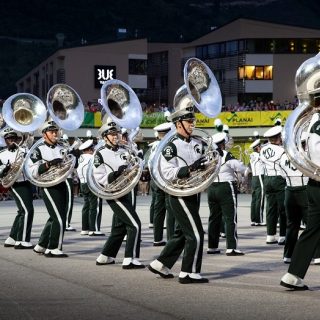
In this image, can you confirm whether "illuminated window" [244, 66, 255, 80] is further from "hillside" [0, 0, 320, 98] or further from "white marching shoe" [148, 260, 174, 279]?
"white marching shoe" [148, 260, 174, 279]

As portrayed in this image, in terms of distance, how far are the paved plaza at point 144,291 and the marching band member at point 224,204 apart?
1.08 ft

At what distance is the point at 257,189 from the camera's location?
71.4ft

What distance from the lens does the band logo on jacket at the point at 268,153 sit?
1619cm

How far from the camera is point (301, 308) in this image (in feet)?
28.9

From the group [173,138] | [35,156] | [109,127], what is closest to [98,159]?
[109,127]

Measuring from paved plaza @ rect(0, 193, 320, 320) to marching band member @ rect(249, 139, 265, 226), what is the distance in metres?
5.85

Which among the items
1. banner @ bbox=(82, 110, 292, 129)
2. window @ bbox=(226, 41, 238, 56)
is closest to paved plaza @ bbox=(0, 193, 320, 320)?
banner @ bbox=(82, 110, 292, 129)

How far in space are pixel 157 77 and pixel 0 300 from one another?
6476 cm

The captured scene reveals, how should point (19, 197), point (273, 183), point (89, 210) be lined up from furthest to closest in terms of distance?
point (89, 210) < point (273, 183) < point (19, 197)

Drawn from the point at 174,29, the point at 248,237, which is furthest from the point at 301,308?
the point at 174,29

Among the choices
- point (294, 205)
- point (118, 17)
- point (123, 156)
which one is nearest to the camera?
point (294, 205)

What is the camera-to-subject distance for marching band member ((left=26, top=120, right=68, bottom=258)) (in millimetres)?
14031

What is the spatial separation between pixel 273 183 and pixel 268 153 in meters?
0.55

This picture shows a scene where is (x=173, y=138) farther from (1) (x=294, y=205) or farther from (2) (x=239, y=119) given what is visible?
(2) (x=239, y=119)
